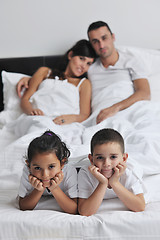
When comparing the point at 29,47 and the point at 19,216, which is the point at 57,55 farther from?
the point at 19,216

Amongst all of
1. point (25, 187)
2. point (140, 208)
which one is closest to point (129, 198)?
point (140, 208)

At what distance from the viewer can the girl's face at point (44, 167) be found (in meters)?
1.01

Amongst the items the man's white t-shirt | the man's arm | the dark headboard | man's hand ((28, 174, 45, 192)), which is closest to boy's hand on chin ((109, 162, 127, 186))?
man's hand ((28, 174, 45, 192))

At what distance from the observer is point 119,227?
3.16ft

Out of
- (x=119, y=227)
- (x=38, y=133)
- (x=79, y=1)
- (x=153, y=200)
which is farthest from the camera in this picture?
(x=79, y=1)

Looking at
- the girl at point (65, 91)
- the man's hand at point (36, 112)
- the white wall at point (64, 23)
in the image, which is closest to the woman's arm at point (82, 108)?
the girl at point (65, 91)

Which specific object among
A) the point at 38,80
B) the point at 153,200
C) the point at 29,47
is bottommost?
the point at 153,200

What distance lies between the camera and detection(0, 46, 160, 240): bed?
3.18ft

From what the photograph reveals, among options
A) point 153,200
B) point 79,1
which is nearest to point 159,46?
point 79,1

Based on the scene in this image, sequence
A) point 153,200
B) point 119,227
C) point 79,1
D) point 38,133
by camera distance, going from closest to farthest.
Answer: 1. point 119,227
2. point 153,200
3. point 38,133
4. point 79,1

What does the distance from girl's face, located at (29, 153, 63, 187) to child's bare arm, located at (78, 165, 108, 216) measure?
0.42 feet

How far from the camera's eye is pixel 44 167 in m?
1.01

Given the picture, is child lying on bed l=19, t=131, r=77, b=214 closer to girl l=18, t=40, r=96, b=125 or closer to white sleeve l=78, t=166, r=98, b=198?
white sleeve l=78, t=166, r=98, b=198

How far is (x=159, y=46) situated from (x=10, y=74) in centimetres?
119
